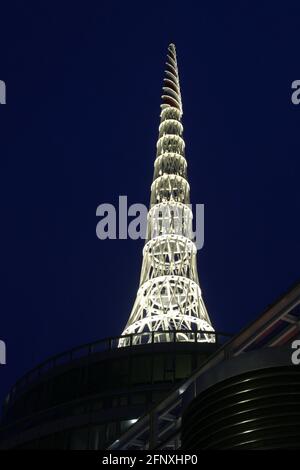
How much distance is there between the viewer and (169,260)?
8262 centimetres

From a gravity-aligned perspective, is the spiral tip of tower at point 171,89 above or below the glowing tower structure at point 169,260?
above

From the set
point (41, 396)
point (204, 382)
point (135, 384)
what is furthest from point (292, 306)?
point (41, 396)

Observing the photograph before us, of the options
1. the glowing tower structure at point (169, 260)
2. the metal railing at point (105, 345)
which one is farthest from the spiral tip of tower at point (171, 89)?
the metal railing at point (105, 345)

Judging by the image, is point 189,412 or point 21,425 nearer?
point 189,412

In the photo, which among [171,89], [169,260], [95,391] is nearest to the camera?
[95,391]

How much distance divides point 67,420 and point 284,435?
38696mm

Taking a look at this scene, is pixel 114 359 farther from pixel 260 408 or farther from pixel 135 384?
pixel 260 408

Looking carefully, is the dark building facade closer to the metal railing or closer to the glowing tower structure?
the metal railing

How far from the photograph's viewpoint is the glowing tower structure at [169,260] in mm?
75625

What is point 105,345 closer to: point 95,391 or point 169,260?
point 95,391

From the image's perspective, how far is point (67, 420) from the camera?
53.0m

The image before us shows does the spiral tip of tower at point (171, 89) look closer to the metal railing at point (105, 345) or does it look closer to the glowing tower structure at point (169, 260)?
the glowing tower structure at point (169, 260)

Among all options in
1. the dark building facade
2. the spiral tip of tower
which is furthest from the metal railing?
the spiral tip of tower

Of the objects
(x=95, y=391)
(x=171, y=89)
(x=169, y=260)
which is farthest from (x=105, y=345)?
(x=171, y=89)
